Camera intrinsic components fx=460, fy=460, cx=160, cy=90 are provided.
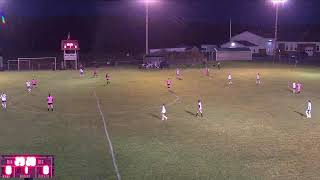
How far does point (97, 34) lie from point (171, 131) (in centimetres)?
14580

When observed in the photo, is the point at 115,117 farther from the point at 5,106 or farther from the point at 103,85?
the point at 103,85

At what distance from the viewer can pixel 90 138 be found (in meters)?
27.4

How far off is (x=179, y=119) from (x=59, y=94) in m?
18.6

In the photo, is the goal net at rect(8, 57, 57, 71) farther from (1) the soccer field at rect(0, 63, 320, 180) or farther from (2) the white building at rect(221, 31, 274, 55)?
(2) the white building at rect(221, 31, 274, 55)

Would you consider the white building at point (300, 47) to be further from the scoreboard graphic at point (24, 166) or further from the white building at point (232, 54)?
the scoreboard graphic at point (24, 166)

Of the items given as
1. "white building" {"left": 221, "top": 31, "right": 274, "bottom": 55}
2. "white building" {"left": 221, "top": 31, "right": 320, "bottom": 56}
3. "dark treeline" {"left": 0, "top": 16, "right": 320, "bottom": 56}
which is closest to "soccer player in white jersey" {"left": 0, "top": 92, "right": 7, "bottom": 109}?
"white building" {"left": 221, "top": 31, "right": 320, "bottom": 56}

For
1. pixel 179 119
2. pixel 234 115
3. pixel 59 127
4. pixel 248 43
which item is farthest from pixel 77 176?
pixel 248 43

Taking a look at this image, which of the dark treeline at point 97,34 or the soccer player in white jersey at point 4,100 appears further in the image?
the dark treeline at point 97,34

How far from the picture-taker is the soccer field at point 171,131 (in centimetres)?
2147

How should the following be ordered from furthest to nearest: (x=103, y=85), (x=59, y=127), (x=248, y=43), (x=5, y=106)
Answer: (x=248, y=43)
(x=103, y=85)
(x=5, y=106)
(x=59, y=127)

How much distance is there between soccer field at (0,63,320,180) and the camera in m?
21.5

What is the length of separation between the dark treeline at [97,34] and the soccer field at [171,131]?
8223 centimetres

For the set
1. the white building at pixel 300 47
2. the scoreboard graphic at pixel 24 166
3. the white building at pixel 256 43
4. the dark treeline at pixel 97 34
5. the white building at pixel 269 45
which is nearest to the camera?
the scoreboard graphic at pixel 24 166

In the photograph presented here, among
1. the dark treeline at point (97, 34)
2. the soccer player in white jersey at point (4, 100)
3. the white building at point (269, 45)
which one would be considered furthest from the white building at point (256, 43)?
the soccer player in white jersey at point (4, 100)
